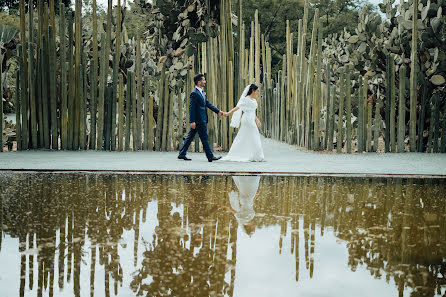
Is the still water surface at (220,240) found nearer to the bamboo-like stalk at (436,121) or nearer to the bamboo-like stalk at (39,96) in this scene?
the bamboo-like stalk at (39,96)

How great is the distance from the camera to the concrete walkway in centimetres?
924

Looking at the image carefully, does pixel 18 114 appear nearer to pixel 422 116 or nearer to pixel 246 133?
pixel 246 133

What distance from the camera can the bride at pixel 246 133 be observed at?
11.5m

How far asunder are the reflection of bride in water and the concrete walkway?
81cm

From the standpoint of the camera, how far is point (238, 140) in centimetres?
1176

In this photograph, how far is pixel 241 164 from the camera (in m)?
10.8

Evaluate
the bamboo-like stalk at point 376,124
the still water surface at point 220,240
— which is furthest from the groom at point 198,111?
the still water surface at point 220,240

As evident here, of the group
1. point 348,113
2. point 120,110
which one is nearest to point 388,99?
point 348,113

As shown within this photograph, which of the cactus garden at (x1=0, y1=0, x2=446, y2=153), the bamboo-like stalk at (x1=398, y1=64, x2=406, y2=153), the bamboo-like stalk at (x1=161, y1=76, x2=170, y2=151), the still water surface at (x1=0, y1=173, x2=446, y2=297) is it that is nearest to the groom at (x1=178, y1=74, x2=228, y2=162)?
the cactus garden at (x1=0, y1=0, x2=446, y2=153)

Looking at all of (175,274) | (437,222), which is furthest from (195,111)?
(175,274)

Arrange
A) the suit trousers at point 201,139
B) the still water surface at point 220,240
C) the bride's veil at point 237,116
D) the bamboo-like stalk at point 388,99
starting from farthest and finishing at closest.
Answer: the bamboo-like stalk at point 388,99 < the bride's veil at point 237,116 < the suit trousers at point 201,139 < the still water surface at point 220,240

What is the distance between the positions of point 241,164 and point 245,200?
4178 mm

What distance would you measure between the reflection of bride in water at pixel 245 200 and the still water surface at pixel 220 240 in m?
0.02

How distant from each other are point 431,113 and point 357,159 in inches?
79.3
